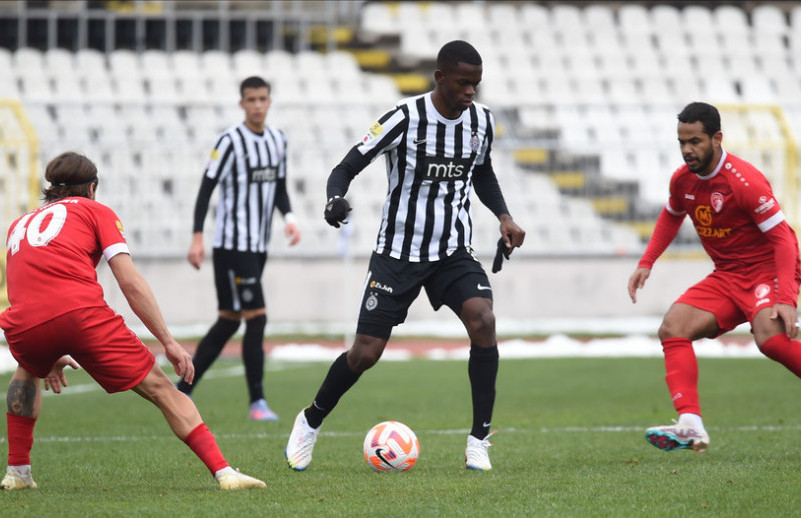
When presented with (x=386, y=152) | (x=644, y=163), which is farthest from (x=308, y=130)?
(x=386, y=152)

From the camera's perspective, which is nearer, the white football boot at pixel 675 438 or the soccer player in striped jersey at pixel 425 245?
the white football boot at pixel 675 438

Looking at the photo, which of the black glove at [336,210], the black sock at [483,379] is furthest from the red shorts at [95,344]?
the black sock at [483,379]

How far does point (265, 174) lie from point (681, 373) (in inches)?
161

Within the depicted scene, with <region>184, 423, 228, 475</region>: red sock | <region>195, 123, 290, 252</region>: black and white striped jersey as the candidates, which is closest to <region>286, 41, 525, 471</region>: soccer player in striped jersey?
<region>184, 423, 228, 475</region>: red sock

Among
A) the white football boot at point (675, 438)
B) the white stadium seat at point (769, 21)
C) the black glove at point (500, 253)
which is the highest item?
the white stadium seat at point (769, 21)

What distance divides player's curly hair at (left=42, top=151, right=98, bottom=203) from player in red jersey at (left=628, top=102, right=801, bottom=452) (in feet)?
10.3

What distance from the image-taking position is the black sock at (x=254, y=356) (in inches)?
356

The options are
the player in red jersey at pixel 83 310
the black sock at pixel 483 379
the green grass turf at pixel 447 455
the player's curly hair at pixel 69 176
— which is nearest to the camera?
the green grass turf at pixel 447 455

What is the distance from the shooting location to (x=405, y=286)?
6.27 meters

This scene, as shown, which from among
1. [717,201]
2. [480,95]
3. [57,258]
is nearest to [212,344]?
[57,258]

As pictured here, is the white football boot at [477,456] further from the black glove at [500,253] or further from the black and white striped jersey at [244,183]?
the black and white striped jersey at [244,183]

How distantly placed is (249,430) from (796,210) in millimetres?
12608

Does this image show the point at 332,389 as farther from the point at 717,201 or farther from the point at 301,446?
the point at 717,201

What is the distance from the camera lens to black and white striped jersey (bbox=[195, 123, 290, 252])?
29.7ft
